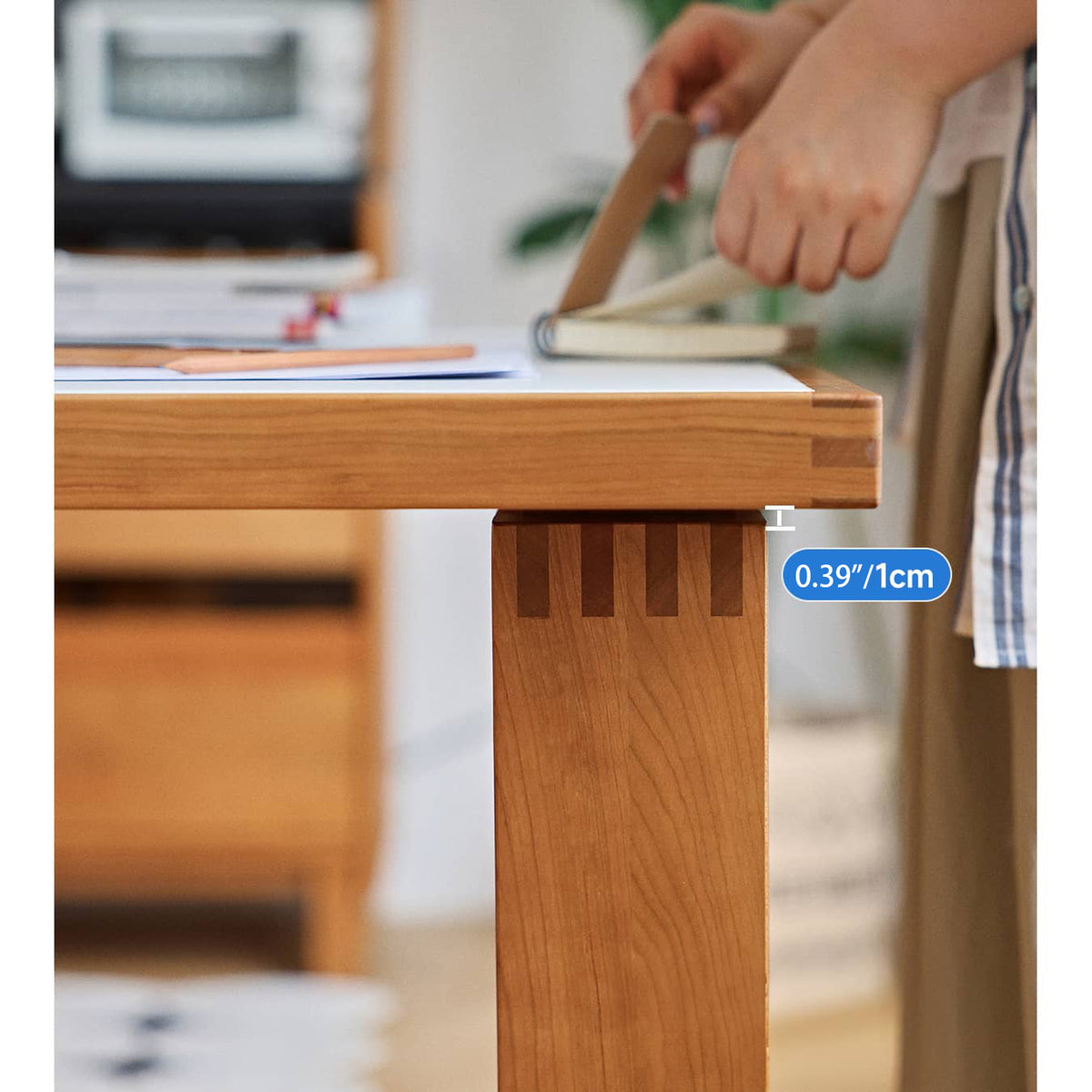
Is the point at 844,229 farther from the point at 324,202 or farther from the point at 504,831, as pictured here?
the point at 324,202

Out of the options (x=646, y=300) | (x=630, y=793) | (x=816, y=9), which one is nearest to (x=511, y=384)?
(x=630, y=793)

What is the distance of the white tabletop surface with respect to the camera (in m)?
0.33

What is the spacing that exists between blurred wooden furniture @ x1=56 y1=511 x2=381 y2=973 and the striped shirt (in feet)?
3.47

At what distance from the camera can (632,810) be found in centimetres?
36

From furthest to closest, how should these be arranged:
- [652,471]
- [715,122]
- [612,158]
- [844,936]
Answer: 1. [612,158]
2. [844,936]
3. [715,122]
4. [652,471]

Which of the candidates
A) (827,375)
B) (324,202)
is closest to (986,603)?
(827,375)

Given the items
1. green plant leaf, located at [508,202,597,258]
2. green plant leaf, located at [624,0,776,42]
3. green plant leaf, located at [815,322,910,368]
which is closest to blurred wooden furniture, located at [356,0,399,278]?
green plant leaf, located at [508,202,597,258]

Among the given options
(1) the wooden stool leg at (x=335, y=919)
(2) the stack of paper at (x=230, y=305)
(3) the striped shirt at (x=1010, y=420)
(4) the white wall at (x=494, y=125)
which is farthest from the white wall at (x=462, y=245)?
(3) the striped shirt at (x=1010, y=420)

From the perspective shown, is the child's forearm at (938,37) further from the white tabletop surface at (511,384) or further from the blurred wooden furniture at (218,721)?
the blurred wooden furniture at (218,721)

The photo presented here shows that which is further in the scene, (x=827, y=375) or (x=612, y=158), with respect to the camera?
(x=612, y=158)

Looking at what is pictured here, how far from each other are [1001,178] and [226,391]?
0.34m

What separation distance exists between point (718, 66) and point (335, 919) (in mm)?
1112

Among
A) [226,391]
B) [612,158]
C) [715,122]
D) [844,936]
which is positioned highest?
[612,158]
